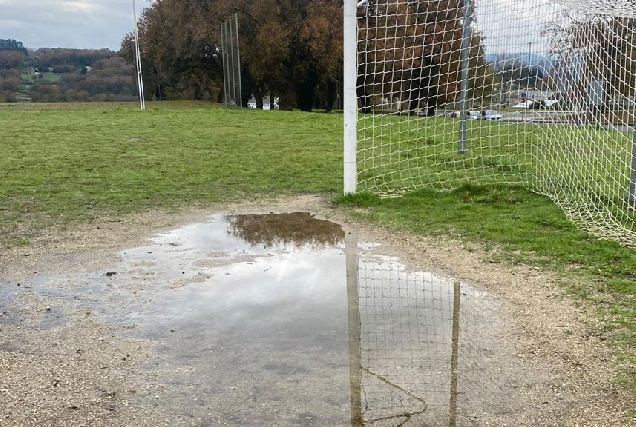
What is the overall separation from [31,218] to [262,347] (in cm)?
405

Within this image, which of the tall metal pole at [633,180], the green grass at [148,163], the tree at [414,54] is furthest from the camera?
the tree at [414,54]

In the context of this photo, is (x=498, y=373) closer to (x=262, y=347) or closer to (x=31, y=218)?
(x=262, y=347)

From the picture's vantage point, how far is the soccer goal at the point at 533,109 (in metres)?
6.90

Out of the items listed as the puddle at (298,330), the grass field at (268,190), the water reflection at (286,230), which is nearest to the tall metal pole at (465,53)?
the grass field at (268,190)

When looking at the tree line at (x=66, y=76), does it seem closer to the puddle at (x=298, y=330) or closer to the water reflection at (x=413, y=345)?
the puddle at (x=298, y=330)

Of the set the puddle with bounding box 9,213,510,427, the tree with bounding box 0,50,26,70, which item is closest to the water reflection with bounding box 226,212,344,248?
the puddle with bounding box 9,213,510,427

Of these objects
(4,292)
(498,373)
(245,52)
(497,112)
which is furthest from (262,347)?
(245,52)

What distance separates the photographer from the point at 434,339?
3404mm

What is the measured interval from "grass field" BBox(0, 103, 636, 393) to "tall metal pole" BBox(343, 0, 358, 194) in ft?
1.15

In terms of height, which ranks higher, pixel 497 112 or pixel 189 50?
pixel 189 50

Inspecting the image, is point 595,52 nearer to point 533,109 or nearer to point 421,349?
point 533,109

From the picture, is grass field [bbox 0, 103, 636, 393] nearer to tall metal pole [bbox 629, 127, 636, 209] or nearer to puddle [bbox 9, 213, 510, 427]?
tall metal pole [bbox 629, 127, 636, 209]

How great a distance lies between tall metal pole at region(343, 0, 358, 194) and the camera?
680 cm

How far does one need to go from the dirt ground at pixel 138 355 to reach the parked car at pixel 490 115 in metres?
5.49
